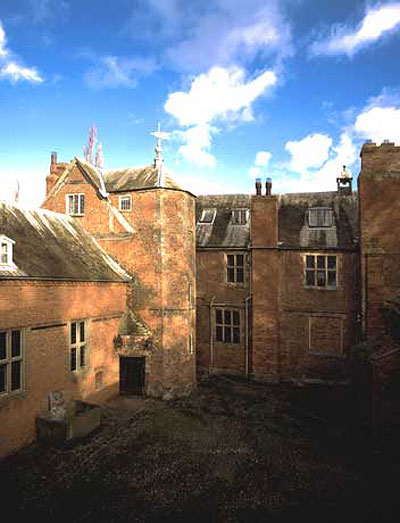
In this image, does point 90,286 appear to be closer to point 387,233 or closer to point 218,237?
point 218,237

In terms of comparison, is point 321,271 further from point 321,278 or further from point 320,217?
point 320,217

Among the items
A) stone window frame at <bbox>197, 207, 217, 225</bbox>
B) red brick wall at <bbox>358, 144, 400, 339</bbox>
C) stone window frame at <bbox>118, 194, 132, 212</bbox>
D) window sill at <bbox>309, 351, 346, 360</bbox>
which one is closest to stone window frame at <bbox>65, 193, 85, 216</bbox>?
stone window frame at <bbox>118, 194, 132, 212</bbox>

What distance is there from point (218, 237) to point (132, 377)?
34.8 feet

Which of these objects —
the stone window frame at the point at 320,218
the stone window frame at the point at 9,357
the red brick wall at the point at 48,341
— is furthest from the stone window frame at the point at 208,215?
the stone window frame at the point at 9,357

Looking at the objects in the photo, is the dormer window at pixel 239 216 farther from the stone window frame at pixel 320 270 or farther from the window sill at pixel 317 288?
the window sill at pixel 317 288

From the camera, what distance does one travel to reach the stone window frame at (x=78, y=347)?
47.5 feet

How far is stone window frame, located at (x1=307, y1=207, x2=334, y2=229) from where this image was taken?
2284 cm

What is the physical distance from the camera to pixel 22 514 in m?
8.67

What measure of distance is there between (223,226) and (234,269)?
11.3 ft

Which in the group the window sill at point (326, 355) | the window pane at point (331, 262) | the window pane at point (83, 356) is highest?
the window pane at point (331, 262)

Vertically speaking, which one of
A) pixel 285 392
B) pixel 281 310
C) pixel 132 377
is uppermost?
pixel 281 310

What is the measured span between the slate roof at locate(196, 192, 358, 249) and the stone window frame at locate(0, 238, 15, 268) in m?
→ 13.4

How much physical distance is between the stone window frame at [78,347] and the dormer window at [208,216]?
496 inches

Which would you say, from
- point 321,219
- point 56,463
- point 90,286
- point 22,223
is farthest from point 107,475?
point 321,219
